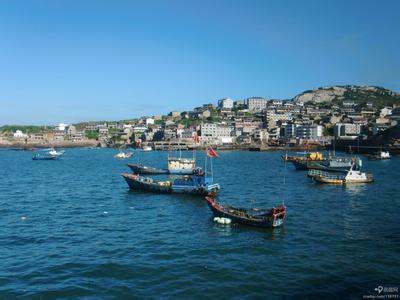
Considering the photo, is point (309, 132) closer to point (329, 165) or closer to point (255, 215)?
point (329, 165)

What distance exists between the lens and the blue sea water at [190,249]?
21016 millimetres

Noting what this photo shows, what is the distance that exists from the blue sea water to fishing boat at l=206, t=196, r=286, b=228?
71 centimetres

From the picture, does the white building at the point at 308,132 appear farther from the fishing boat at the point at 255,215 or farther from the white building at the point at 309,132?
the fishing boat at the point at 255,215

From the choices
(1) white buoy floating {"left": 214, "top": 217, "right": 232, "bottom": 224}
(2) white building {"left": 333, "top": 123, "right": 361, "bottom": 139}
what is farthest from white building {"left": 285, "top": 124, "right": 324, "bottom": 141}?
(1) white buoy floating {"left": 214, "top": 217, "right": 232, "bottom": 224}

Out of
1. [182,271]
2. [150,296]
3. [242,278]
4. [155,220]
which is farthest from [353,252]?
[155,220]

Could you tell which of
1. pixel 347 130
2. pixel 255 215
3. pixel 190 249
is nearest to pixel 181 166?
pixel 255 215

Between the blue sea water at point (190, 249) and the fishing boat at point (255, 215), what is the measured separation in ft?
2.33

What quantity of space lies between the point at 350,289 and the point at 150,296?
32.4ft

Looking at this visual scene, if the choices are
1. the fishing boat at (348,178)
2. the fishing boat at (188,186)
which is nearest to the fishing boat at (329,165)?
the fishing boat at (348,178)

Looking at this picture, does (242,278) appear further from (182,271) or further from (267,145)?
(267,145)

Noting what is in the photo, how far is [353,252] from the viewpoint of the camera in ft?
86.5

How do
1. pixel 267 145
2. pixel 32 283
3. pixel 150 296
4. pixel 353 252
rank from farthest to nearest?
1. pixel 267 145
2. pixel 353 252
3. pixel 32 283
4. pixel 150 296

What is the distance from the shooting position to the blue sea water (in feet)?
68.9

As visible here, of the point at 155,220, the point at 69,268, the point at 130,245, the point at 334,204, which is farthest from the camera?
the point at 334,204
